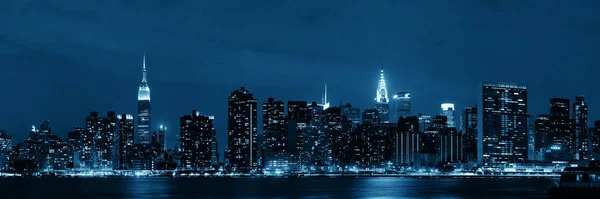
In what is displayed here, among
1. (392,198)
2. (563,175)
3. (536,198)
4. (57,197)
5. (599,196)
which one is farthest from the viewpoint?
(57,197)

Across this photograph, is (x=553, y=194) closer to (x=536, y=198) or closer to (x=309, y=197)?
(x=536, y=198)

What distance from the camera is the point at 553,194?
84.9 meters

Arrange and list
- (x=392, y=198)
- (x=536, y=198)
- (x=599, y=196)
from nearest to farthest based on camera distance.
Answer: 1. (x=599, y=196)
2. (x=536, y=198)
3. (x=392, y=198)

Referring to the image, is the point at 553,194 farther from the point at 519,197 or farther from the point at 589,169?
the point at 519,197

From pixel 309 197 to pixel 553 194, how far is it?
45921 mm

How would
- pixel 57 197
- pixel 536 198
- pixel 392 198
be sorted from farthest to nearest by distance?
1. pixel 57 197
2. pixel 392 198
3. pixel 536 198

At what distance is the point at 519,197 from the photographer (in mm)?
117250

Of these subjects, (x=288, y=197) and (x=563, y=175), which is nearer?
(x=563, y=175)

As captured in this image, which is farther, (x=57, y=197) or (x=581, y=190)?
(x=57, y=197)

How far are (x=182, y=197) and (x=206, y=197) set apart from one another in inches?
192

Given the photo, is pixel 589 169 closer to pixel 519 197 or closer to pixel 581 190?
pixel 581 190

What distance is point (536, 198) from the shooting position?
362 ft

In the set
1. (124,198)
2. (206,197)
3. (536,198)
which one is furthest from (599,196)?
(124,198)

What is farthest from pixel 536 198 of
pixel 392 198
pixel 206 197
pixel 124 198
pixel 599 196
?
pixel 124 198
